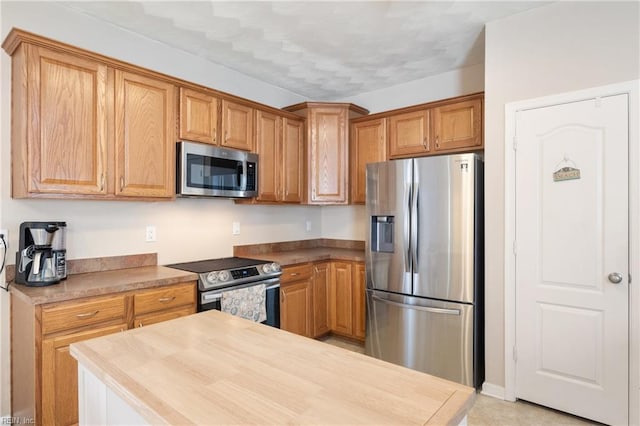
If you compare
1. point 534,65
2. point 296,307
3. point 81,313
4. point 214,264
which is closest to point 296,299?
point 296,307

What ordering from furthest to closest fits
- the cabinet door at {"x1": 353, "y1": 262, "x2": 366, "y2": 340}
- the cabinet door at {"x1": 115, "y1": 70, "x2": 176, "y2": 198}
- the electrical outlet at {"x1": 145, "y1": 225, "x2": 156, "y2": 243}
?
the cabinet door at {"x1": 353, "y1": 262, "x2": 366, "y2": 340} → the electrical outlet at {"x1": 145, "y1": 225, "x2": 156, "y2": 243} → the cabinet door at {"x1": 115, "y1": 70, "x2": 176, "y2": 198}

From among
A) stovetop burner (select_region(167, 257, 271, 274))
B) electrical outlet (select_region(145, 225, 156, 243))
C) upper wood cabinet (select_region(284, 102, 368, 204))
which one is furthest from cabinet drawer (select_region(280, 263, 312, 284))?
electrical outlet (select_region(145, 225, 156, 243))

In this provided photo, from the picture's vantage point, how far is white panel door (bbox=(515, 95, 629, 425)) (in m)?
2.18

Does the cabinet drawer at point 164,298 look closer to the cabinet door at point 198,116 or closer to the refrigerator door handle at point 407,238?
the cabinet door at point 198,116

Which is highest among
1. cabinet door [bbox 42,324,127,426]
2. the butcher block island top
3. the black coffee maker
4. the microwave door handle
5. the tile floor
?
the microwave door handle

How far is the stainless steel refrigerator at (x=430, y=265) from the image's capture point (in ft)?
8.70

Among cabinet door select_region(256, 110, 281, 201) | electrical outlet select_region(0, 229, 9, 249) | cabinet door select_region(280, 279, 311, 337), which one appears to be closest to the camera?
electrical outlet select_region(0, 229, 9, 249)

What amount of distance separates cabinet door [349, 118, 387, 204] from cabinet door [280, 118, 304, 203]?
0.56 metres

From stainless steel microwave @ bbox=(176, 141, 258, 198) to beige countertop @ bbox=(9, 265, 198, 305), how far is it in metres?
0.64

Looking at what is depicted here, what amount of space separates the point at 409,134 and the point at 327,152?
867 mm

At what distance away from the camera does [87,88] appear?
223cm

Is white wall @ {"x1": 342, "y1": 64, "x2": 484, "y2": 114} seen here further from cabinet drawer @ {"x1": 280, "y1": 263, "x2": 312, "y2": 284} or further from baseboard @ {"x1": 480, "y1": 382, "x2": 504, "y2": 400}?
baseboard @ {"x1": 480, "y1": 382, "x2": 504, "y2": 400}

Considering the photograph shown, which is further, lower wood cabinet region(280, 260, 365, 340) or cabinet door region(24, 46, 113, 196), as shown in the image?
lower wood cabinet region(280, 260, 365, 340)

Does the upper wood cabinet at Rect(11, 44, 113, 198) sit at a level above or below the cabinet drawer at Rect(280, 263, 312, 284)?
above
